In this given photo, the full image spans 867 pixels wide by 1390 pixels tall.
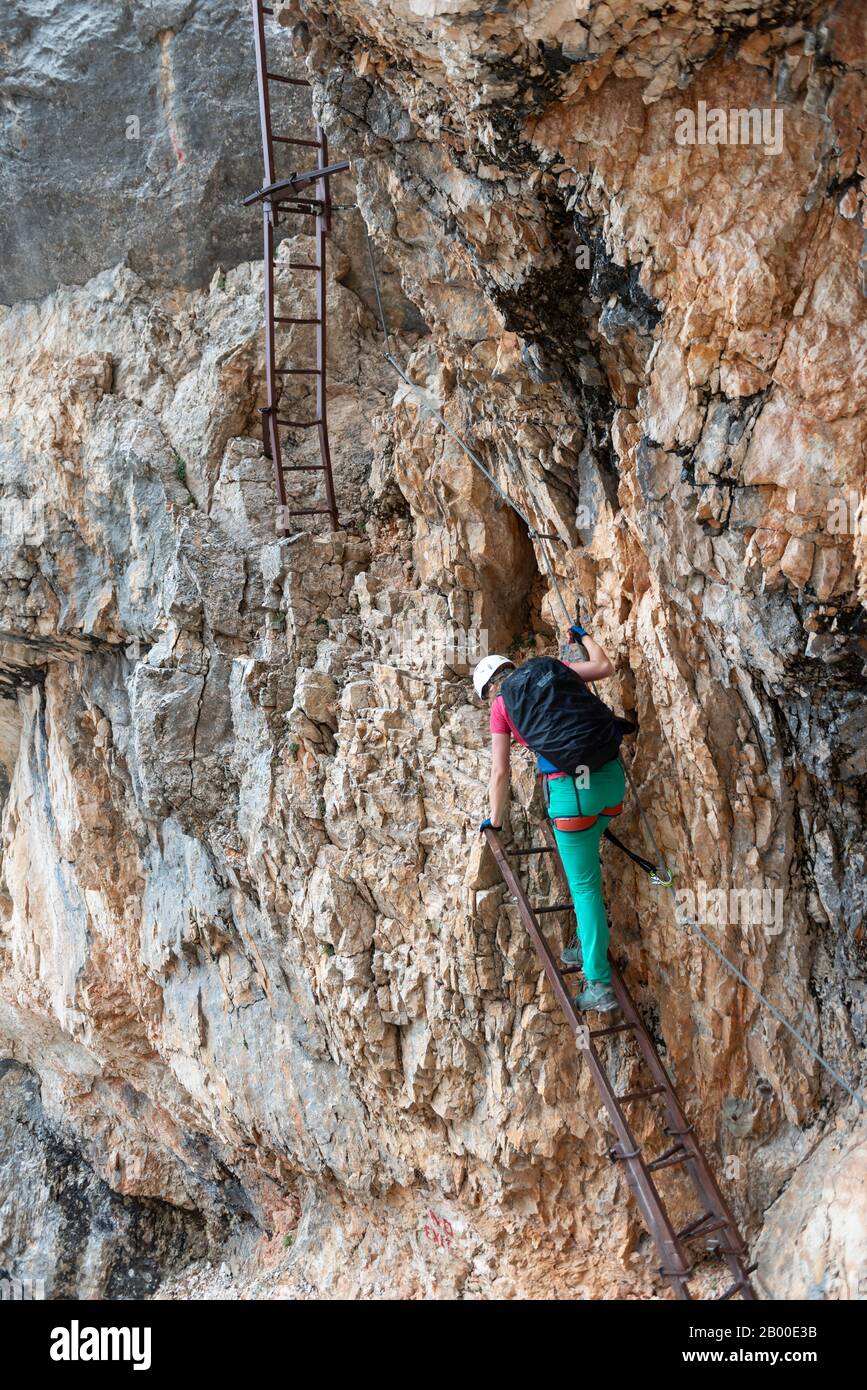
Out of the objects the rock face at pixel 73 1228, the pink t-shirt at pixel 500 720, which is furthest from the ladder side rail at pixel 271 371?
the rock face at pixel 73 1228

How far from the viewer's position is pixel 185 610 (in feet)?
26.3

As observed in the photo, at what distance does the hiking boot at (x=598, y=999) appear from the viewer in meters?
5.94

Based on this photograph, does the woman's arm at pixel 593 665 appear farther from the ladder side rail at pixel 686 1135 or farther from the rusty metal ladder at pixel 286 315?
the rusty metal ladder at pixel 286 315

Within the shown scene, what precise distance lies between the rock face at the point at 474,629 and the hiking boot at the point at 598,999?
34 centimetres

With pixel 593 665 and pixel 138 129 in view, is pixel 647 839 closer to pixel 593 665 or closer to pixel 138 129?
pixel 593 665

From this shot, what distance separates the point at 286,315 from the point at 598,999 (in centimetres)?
585

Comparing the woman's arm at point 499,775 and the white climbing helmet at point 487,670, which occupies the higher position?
the white climbing helmet at point 487,670

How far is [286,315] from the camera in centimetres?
858

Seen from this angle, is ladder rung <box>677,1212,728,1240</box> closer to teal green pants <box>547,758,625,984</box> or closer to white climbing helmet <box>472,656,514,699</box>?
teal green pants <box>547,758,625,984</box>

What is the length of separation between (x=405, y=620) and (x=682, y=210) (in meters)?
3.65

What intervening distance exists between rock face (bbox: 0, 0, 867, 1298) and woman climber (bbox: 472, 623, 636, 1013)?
0.35 m

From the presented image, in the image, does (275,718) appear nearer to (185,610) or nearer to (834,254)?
(185,610)

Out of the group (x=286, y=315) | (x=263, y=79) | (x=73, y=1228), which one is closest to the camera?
(x=263, y=79)

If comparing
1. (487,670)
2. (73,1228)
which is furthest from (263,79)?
(73,1228)
